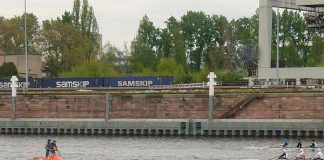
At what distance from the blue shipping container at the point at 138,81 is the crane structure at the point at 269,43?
47.2ft

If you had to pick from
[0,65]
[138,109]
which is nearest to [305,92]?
[138,109]

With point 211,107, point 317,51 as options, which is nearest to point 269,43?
point 211,107

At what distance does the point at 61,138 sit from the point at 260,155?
1231 inches

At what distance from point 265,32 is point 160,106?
102ft

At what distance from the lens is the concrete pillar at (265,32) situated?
14150 cm

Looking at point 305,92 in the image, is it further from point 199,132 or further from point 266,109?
point 199,132

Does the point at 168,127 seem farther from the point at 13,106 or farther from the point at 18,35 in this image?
the point at 18,35

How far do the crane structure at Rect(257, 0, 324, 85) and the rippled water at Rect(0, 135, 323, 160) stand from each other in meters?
35.8

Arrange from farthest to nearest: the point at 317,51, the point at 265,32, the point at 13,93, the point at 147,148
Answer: the point at 317,51 → the point at 265,32 → the point at 13,93 → the point at 147,148

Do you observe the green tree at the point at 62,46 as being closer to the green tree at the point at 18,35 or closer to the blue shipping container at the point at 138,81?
the green tree at the point at 18,35

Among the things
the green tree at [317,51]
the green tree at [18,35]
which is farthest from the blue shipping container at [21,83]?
the green tree at [317,51]

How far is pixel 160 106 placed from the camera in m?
119

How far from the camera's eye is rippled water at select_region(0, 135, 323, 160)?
88.8 m

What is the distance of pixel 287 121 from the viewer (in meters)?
109
